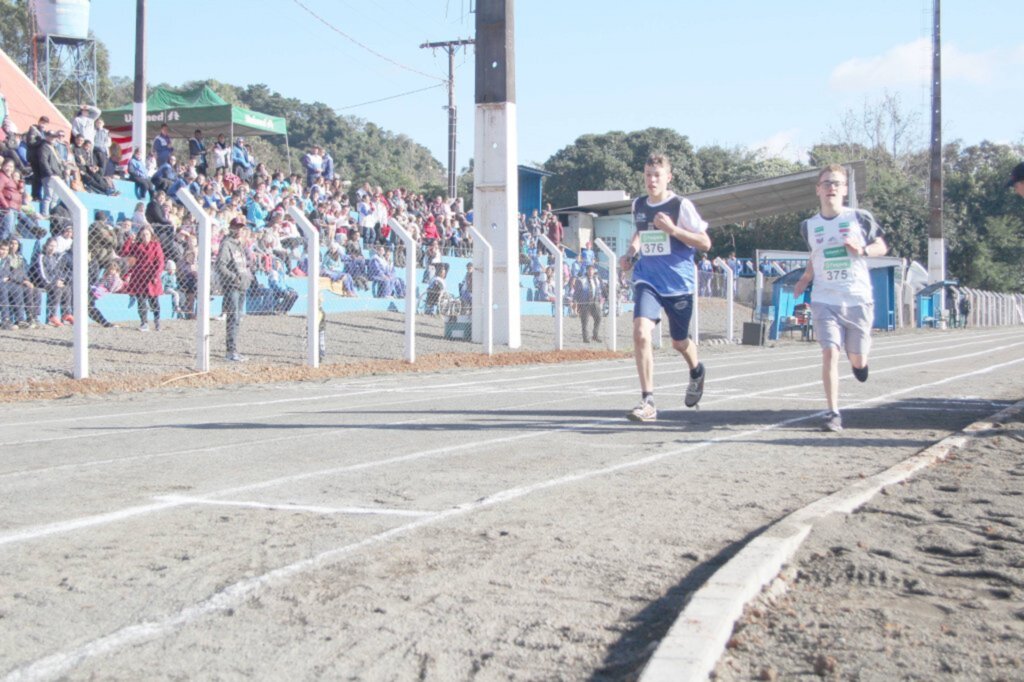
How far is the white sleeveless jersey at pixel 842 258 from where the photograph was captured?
8625 millimetres

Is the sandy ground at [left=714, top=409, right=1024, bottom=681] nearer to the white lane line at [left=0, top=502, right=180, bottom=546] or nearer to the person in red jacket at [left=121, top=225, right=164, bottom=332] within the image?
the white lane line at [left=0, top=502, right=180, bottom=546]

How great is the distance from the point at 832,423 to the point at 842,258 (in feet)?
4.15

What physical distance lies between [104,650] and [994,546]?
3405 mm

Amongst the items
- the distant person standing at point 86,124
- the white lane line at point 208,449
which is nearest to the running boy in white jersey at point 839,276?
the white lane line at point 208,449

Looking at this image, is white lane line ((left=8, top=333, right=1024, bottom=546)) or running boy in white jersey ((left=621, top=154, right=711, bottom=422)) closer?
white lane line ((left=8, top=333, right=1024, bottom=546))

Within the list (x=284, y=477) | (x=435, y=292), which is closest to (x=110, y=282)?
(x=435, y=292)

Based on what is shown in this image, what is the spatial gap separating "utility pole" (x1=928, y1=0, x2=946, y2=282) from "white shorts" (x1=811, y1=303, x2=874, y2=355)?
43626 mm

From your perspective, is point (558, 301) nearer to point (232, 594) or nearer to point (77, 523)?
point (77, 523)

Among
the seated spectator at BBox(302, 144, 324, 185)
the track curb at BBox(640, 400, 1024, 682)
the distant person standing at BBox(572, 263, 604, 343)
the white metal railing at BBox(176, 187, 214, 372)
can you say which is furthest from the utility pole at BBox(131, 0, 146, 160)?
the track curb at BBox(640, 400, 1024, 682)

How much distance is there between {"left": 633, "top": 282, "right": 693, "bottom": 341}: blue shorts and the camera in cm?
920

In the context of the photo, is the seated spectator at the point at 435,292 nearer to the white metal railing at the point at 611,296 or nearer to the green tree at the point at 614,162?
the white metal railing at the point at 611,296

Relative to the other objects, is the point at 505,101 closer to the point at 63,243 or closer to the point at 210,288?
the point at 210,288

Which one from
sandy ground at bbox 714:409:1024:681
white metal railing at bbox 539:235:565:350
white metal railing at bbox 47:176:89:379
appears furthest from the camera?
white metal railing at bbox 539:235:565:350

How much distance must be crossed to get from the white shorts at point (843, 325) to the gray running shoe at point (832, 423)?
1.73 ft
